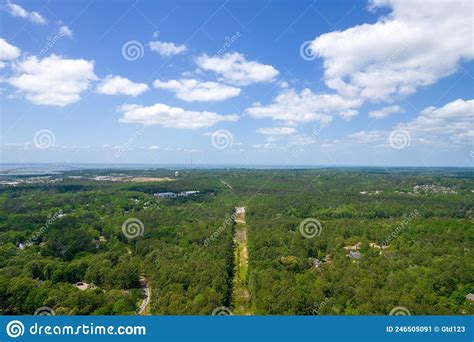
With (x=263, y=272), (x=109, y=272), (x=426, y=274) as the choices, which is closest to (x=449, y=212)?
(x=426, y=274)

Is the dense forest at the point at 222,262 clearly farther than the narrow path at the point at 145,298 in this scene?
No

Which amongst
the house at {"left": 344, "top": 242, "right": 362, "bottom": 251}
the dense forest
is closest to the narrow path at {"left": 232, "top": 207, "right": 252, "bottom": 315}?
the dense forest

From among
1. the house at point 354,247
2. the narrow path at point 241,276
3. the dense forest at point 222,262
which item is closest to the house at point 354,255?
the dense forest at point 222,262

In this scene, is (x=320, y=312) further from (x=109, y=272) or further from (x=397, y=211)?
(x=397, y=211)

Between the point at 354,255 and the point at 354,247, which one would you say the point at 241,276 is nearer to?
the point at 354,255

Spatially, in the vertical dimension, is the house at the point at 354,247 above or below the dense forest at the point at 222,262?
below

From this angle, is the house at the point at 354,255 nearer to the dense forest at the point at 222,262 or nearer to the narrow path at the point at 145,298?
the dense forest at the point at 222,262
